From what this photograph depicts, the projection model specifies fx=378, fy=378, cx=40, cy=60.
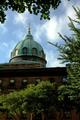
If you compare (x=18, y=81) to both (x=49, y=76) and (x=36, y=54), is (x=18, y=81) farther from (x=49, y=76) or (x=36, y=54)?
(x=36, y=54)

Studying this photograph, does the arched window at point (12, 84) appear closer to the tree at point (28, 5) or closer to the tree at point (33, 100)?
the tree at point (33, 100)

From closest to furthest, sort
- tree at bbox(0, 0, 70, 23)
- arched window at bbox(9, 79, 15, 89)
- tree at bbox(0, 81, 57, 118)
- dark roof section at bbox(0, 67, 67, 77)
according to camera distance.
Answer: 1. tree at bbox(0, 0, 70, 23)
2. tree at bbox(0, 81, 57, 118)
3. arched window at bbox(9, 79, 15, 89)
4. dark roof section at bbox(0, 67, 67, 77)

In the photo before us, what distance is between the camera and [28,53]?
7819 cm

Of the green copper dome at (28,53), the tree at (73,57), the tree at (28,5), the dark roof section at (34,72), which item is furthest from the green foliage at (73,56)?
the green copper dome at (28,53)

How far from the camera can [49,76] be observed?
58.9 meters

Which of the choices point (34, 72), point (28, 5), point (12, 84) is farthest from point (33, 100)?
point (28, 5)

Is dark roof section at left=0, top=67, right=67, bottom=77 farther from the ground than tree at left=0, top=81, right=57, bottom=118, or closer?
farther from the ground

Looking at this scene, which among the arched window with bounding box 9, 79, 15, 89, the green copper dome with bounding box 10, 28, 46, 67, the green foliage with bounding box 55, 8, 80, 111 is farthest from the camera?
the green copper dome with bounding box 10, 28, 46, 67

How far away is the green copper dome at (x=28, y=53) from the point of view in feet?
251

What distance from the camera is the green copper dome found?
7662 centimetres

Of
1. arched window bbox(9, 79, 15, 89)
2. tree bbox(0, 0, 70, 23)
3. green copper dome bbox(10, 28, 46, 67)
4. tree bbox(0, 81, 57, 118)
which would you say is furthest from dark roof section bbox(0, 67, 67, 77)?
tree bbox(0, 0, 70, 23)

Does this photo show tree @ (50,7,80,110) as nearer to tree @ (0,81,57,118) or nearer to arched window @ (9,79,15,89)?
tree @ (0,81,57,118)

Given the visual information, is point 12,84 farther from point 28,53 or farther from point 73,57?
point 73,57

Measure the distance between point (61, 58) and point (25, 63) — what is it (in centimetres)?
4541
